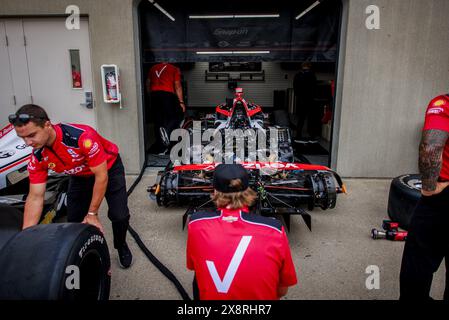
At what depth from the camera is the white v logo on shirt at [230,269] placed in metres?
1.72

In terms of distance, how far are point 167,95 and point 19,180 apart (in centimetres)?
398

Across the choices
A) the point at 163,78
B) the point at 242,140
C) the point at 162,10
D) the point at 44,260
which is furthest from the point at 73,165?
the point at 163,78

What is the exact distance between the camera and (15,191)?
4.18m

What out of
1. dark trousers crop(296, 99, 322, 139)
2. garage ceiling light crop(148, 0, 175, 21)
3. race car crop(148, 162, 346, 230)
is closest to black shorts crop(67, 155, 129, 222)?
race car crop(148, 162, 346, 230)

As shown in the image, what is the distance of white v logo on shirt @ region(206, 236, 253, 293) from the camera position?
1724mm

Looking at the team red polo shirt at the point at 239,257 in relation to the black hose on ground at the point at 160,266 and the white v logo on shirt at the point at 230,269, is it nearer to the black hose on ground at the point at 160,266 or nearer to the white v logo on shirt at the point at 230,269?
the white v logo on shirt at the point at 230,269

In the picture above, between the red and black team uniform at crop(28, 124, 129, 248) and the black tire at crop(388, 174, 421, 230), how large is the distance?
9.68 feet

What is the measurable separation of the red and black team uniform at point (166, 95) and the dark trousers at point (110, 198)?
14.0 feet

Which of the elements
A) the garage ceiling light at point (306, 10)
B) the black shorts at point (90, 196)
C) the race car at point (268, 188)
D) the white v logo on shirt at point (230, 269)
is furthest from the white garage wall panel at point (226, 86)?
the white v logo on shirt at point (230, 269)

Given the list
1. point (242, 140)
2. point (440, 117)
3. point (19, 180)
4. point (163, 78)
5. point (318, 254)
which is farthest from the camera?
point (163, 78)

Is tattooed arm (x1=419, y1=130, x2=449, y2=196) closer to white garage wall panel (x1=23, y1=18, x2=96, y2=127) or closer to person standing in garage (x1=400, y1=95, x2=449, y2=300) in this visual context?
person standing in garage (x1=400, y1=95, x2=449, y2=300)

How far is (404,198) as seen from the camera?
4.11 meters

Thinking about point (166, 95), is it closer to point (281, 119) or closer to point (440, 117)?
point (281, 119)
